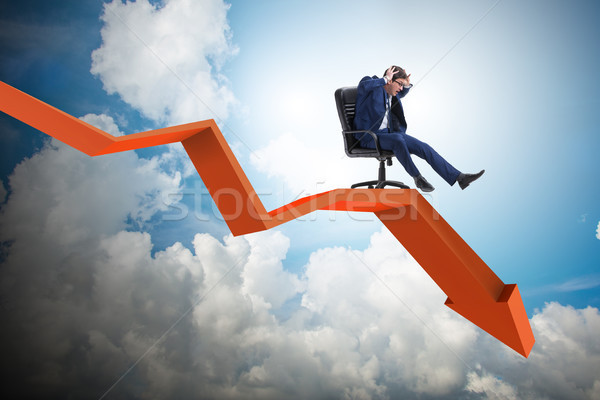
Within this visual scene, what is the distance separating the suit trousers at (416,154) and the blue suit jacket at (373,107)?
0.92ft

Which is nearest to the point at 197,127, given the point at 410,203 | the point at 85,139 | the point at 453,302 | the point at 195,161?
the point at 195,161

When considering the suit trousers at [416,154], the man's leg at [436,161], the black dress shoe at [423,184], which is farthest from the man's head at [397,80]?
the black dress shoe at [423,184]

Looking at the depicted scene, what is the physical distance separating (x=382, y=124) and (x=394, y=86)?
15.2 inches

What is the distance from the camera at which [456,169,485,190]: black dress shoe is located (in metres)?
3.40

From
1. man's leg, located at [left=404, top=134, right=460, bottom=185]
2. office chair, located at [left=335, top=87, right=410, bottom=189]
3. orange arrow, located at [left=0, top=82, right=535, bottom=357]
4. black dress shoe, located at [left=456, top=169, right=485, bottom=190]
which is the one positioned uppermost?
office chair, located at [left=335, top=87, right=410, bottom=189]

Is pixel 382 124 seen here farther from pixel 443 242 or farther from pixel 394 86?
pixel 443 242

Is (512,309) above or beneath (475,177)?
beneath

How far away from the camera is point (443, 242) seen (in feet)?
11.3

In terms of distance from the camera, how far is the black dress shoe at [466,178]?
3.40 meters

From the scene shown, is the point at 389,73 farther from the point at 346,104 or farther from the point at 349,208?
the point at 349,208

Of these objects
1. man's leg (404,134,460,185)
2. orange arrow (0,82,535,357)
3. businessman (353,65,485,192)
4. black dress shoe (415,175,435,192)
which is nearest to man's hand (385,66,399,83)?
businessman (353,65,485,192)

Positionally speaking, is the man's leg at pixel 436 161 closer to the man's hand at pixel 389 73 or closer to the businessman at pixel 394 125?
the businessman at pixel 394 125

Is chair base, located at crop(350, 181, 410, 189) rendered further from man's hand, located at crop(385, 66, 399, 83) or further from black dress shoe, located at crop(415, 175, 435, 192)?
man's hand, located at crop(385, 66, 399, 83)

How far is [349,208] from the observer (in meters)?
3.47
